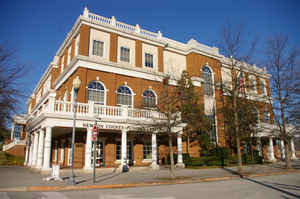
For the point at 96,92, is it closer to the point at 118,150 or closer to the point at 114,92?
the point at 114,92

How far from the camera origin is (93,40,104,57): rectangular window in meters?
22.8

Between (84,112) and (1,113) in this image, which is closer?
(1,113)

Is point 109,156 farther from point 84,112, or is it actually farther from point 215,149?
point 215,149

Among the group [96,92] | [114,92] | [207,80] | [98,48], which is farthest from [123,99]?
[207,80]

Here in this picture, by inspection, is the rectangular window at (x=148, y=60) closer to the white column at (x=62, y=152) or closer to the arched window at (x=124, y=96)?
the arched window at (x=124, y=96)

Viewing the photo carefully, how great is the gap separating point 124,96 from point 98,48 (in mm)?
5200

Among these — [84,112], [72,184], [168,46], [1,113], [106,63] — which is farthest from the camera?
[168,46]

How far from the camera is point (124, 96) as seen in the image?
23281 mm

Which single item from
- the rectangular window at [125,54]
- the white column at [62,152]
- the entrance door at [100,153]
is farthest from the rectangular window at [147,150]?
the rectangular window at [125,54]

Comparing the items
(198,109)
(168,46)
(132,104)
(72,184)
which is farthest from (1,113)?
(168,46)

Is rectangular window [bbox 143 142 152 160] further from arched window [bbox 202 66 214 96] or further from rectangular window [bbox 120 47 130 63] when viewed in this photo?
arched window [bbox 202 66 214 96]

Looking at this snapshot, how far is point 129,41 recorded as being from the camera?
24906 mm

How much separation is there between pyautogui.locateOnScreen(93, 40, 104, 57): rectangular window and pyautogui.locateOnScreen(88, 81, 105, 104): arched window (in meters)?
2.95

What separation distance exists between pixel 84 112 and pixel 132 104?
5793 mm
